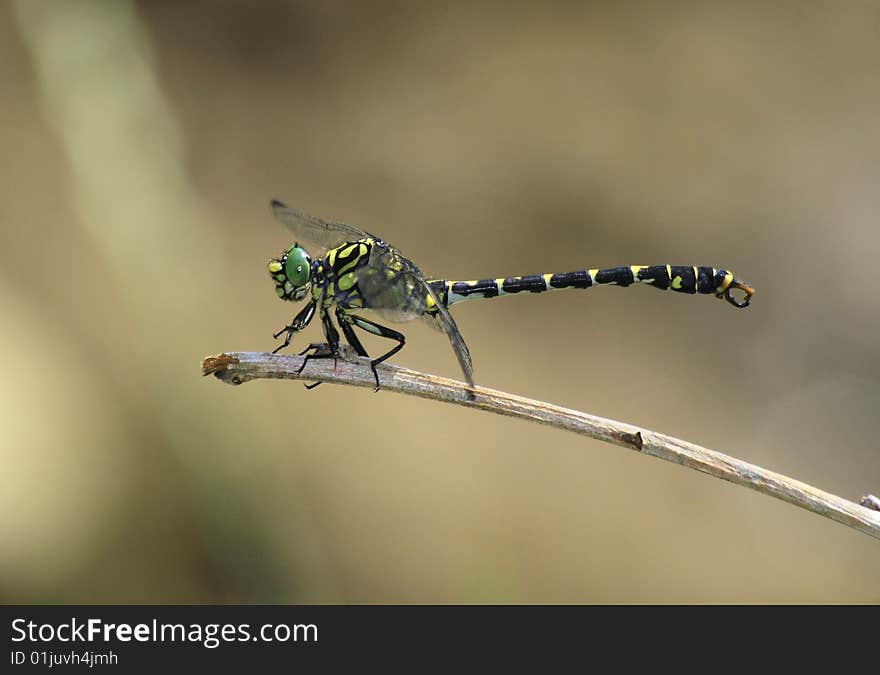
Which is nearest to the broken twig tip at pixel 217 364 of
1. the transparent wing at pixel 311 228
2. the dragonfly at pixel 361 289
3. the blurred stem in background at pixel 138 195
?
the dragonfly at pixel 361 289

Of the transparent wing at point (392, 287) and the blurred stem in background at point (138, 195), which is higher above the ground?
the blurred stem in background at point (138, 195)

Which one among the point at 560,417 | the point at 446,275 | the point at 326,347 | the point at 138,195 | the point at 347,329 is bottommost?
the point at 560,417

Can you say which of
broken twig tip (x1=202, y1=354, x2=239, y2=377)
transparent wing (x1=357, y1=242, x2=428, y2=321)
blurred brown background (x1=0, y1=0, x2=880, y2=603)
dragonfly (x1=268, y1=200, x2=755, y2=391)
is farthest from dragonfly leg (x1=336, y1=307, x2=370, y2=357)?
blurred brown background (x1=0, y1=0, x2=880, y2=603)

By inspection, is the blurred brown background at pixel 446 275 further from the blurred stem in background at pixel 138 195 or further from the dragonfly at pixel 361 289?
the dragonfly at pixel 361 289

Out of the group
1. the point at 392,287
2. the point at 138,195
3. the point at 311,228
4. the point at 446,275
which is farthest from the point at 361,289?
the point at 446,275

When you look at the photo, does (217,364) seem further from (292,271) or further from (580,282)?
(580,282)

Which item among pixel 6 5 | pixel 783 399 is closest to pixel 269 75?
pixel 6 5

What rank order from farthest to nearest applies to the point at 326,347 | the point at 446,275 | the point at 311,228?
1. the point at 446,275
2. the point at 311,228
3. the point at 326,347
